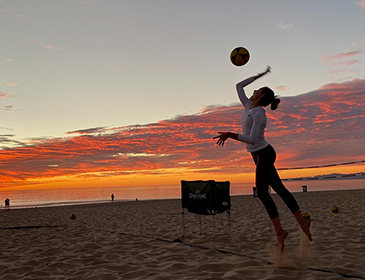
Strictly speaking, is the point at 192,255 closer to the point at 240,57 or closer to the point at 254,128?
the point at 254,128

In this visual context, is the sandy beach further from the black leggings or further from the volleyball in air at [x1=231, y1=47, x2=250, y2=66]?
the volleyball in air at [x1=231, y1=47, x2=250, y2=66]

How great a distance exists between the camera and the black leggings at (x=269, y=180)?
→ 496 centimetres

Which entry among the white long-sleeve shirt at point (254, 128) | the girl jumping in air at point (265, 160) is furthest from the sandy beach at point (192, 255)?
the white long-sleeve shirt at point (254, 128)

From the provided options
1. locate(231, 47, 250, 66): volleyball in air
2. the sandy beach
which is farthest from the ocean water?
locate(231, 47, 250, 66): volleyball in air

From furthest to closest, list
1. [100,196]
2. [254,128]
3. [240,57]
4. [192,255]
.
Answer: [100,196], [240,57], [192,255], [254,128]

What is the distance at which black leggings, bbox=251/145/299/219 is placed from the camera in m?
4.96

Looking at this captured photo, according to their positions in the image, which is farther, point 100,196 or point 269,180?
point 100,196

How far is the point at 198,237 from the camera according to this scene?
750cm

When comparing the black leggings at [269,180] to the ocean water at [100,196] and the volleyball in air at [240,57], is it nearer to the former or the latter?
the volleyball in air at [240,57]

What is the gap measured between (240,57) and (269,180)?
249cm

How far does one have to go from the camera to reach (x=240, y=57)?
6.14 metres

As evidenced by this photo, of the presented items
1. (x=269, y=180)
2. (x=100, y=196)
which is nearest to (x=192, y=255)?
(x=269, y=180)

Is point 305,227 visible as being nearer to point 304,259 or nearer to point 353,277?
point 304,259

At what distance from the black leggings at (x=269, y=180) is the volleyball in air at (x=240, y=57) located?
1.92m
